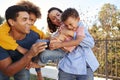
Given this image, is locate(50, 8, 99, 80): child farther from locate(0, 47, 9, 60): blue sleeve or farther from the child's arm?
locate(0, 47, 9, 60): blue sleeve

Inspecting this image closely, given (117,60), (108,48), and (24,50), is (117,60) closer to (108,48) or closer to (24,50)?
(108,48)

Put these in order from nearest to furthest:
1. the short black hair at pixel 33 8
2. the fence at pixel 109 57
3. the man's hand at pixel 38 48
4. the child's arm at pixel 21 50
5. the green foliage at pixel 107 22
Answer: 1. the man's hand at pixel 38 48
2. the child's arm at pixel 21 50
3. the short black hair at pixel 33 8
4. the fence at pixel 109 57
5. the green foliage at pixel 107 22

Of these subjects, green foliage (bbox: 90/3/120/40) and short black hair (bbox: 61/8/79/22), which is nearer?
short black hair (bbox: 61/8/79/22)

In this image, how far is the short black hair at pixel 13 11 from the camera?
335 cm

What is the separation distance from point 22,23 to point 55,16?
413mm

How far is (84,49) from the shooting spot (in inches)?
136

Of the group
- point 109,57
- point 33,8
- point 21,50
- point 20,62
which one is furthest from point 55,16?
point 109,57

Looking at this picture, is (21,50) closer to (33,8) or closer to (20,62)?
(20,62)

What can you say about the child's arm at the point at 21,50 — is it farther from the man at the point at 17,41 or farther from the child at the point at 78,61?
the child at the point at 78,61

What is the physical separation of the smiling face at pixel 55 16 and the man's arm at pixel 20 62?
48 centimetres

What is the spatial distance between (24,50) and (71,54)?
1.56 feet

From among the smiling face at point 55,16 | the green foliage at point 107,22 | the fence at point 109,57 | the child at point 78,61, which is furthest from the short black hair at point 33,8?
the green foliage at point 107,22

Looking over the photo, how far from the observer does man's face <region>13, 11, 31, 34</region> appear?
3.27m

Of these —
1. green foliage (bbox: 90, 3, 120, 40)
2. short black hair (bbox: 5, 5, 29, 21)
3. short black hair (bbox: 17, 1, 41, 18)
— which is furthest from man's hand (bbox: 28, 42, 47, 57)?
green foliage (bbox: 90, 3, 120, 40)
